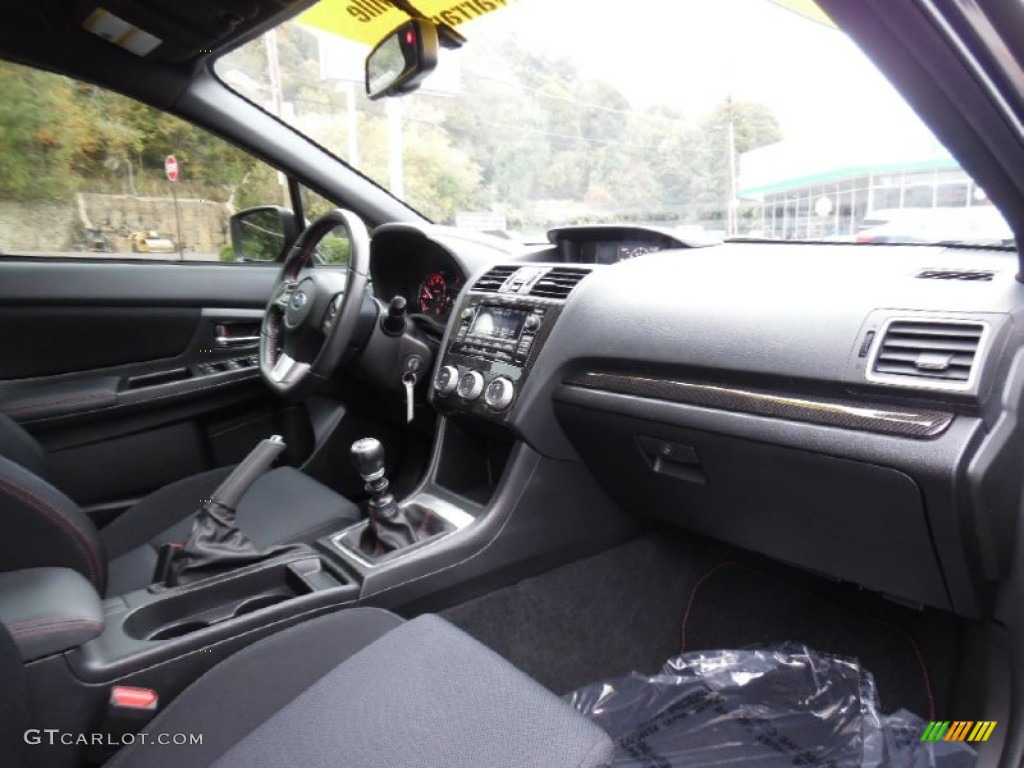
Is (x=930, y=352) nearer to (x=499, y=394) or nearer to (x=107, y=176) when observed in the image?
(x=499, y=394)

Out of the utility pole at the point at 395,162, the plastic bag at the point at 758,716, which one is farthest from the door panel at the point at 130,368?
the plastic bag at the point at 758,716

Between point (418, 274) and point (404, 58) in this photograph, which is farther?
point (418, 274)

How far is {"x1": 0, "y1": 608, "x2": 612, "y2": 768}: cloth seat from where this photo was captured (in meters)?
0.96

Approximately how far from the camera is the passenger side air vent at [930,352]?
1.09 m

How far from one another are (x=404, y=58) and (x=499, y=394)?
98 centimetres

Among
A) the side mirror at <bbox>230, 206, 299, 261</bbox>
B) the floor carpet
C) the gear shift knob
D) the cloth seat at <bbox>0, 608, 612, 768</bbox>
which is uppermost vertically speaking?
the side mirror at <bbox>230, 206, 299, 261</bbox>

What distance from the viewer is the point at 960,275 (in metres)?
1.28

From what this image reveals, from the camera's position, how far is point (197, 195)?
2.62m

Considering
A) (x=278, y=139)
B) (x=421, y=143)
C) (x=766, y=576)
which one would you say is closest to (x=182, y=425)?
(x=278, y=139)

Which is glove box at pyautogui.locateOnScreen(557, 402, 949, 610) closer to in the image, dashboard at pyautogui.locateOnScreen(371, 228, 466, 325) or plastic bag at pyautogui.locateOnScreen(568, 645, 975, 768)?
plastic bag at pyautogui.locateOnScreen(568, 645, 975, 768)

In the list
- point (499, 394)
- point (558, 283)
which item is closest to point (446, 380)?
point (499, 394)

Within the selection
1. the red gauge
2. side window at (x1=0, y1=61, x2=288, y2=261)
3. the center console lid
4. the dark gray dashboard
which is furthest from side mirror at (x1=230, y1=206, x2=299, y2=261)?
the center console lid

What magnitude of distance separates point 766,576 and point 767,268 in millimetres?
887

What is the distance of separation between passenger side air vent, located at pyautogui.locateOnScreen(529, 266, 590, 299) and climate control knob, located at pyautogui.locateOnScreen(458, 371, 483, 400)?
237 millimetres
